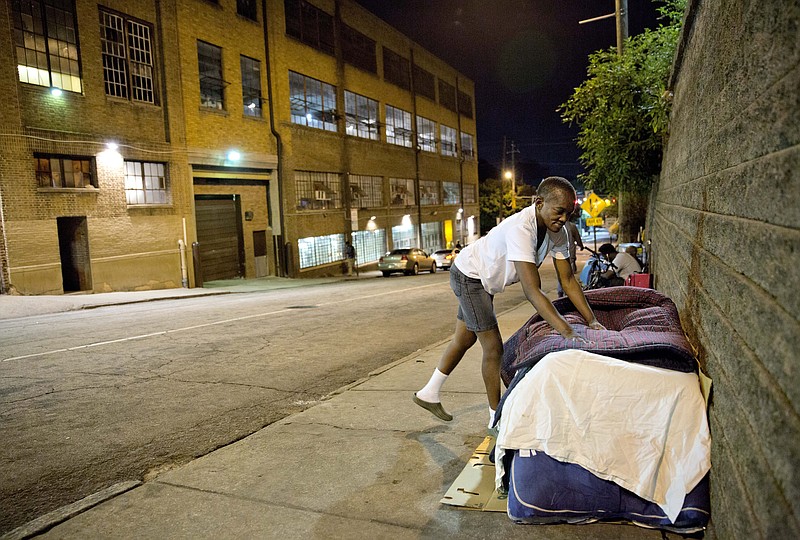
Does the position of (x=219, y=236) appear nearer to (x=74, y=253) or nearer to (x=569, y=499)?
(x=74, y=253)

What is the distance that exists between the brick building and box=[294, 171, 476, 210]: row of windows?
12 centimetres

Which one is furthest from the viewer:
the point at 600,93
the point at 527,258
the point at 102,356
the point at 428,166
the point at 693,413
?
the point at 428,166

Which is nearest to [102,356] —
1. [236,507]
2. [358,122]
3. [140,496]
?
[140,496]

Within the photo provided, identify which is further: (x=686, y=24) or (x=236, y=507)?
(x=686, y=24)

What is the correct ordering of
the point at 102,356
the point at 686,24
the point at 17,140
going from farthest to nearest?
the point at 17,140
the point at 102,356
the point at 686,24

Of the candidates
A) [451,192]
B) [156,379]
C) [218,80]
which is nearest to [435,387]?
[156,379]

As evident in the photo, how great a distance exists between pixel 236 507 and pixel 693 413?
2.64 meters

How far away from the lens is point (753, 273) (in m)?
2.21

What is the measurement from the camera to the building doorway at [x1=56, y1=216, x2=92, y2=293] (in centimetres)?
1889

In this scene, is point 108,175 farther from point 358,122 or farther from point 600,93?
point 358,122

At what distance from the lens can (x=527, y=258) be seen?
4.05 meters

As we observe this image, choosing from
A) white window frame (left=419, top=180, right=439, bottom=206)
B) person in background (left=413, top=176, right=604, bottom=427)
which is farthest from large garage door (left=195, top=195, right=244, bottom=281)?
person in background (left=413, top=176, right=604, bottom=427)

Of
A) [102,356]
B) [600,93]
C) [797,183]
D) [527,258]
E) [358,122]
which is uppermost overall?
[358,122]

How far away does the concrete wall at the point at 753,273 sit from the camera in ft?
5.84
